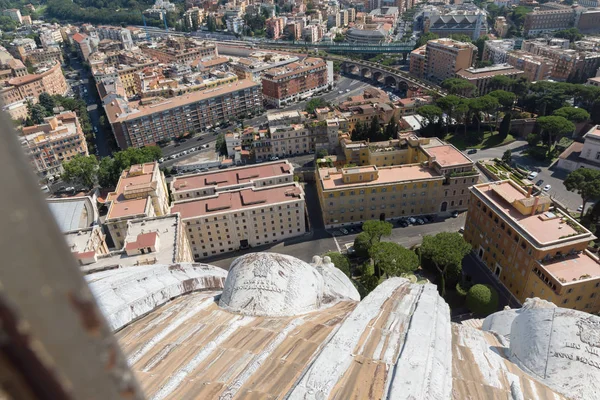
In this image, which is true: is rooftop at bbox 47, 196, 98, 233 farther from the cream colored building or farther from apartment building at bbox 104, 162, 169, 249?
the cream colored building

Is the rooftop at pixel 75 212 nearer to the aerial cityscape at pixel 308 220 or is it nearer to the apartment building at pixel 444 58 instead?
the aerial cityscape at pixel 308 220

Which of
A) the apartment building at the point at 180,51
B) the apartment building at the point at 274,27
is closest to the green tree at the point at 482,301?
the apartment building at the point at 180,51

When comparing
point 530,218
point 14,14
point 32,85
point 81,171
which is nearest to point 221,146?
point 81,171

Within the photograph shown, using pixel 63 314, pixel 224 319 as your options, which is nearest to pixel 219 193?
pixel 224 319

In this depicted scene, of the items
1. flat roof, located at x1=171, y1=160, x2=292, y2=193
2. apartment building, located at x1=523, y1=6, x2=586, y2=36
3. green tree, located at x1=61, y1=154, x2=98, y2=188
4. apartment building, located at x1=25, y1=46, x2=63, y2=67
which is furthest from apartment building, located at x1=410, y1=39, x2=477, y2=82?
apartment building, located at x1=25, y1=46, x2=63, y2=67

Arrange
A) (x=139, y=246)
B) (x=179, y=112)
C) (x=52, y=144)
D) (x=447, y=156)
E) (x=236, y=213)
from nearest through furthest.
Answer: (x=139, y=246)
(x=236, y=213)
(x=447, y=156)
(x=52, y=144)
(x=179, y=112)

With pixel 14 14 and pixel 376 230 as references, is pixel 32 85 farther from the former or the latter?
pixel 14 14
